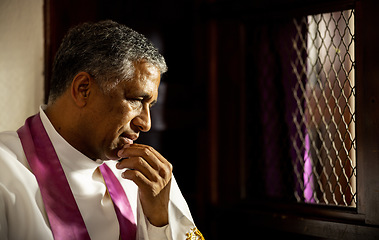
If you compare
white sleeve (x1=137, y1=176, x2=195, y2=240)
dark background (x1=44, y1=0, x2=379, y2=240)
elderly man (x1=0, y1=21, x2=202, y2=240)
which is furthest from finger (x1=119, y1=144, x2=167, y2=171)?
dark background (x1=44, y1=0, x2=379, y2=240)

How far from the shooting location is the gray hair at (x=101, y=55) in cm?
209

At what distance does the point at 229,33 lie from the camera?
11.2 feet

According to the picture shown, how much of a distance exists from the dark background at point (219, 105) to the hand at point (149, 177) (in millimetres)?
1081

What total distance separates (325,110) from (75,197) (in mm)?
1780

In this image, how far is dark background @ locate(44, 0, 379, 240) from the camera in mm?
3125

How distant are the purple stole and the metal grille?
149cm

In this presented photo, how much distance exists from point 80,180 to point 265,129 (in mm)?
1674

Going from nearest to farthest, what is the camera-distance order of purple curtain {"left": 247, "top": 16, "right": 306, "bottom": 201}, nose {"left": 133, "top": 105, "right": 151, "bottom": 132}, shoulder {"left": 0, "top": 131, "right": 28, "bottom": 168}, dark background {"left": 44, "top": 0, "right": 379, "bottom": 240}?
1. shoulder {"left": 0, "top": 131, "right": 28, "bottom": 168}
2. nose {"left": 133, "top": 105, "right": 151, "bottom": 132}
3. dark background {"left": 44, "top": 0, "right": 379, "bottom": 240}
4. purple curtain {"left": 247, "top": 16, "right": 306, "bottom": 201}

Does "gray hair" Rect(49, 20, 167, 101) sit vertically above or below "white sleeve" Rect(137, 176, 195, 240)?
above

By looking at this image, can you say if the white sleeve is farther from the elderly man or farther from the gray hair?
the gray hair

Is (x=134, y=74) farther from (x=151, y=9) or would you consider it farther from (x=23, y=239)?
(x=151, y=9)

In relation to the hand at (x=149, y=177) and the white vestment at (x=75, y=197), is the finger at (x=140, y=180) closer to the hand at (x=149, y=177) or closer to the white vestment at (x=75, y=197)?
the hand at (x=149, y=177)

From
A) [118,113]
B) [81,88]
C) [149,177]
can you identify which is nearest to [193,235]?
[149,177]

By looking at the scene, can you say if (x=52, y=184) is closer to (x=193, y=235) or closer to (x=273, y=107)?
(x=193, y=235)
